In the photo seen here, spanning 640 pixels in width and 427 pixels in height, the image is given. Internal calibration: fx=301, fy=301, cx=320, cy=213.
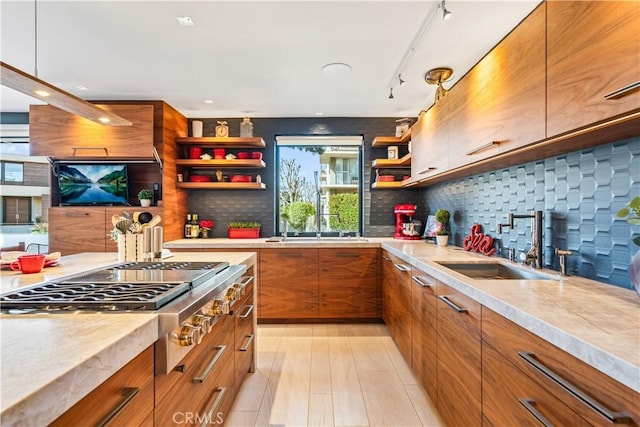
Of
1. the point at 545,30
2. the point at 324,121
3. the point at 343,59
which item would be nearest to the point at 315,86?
the point at 343,59

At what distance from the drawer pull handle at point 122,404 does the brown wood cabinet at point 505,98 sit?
1702 mm

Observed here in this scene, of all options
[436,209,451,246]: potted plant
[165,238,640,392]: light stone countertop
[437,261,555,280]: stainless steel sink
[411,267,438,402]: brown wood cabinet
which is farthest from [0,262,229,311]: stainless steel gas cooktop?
[436,209,451,246]: potted plant

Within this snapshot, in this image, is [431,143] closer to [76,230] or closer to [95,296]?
[95,296]

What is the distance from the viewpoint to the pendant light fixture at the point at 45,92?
1.34 meters

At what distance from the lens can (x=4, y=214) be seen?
359cm

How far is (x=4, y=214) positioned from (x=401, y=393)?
15.5ft

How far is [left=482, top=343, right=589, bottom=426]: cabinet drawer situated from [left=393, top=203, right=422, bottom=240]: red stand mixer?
2.45 m

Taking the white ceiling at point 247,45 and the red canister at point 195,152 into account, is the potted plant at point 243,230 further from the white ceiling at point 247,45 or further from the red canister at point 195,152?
the white ceiling at point 247,45

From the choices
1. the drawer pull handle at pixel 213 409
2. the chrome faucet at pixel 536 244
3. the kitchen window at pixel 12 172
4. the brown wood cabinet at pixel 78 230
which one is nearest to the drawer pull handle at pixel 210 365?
the drawer pull handle at pixel 213 409

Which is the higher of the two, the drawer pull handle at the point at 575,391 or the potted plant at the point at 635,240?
the potted plant at the point at 635,240

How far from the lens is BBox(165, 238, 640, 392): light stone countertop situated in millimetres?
649

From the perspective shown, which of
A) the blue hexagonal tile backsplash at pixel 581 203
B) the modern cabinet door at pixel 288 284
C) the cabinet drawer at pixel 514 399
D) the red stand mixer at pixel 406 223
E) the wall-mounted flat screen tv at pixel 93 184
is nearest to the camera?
the cabinet drawer at pixel 514 399

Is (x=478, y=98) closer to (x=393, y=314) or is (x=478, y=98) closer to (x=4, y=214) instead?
(x=393, y=314)

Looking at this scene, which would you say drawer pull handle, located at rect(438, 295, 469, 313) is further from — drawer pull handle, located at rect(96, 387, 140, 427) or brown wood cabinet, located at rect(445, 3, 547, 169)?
drawer pull handle, located at rect(96, 387, 140, 427)
